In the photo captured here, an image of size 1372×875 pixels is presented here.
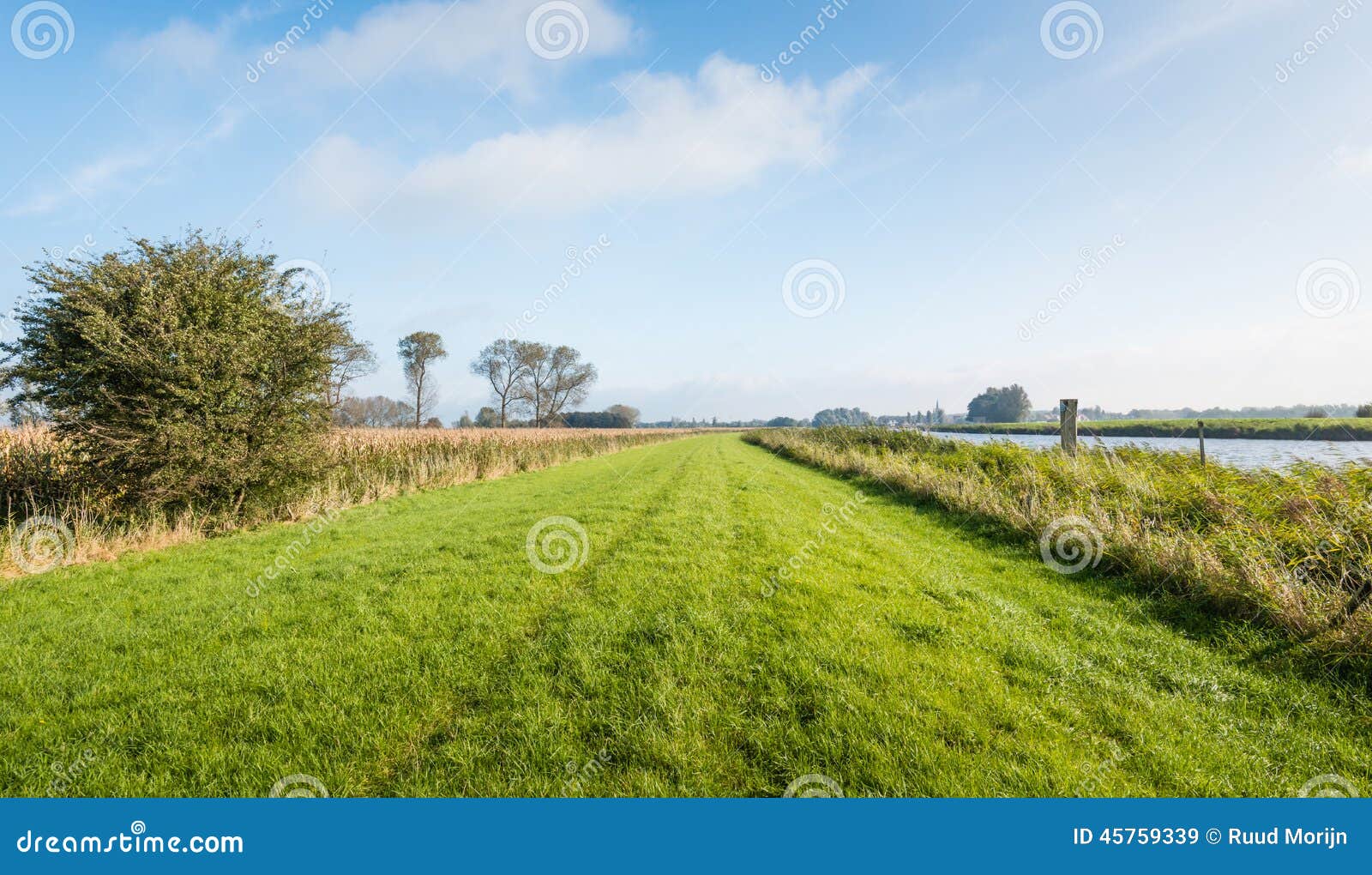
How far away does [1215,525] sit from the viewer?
21.7 ft

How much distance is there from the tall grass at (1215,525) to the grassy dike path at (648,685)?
51cm

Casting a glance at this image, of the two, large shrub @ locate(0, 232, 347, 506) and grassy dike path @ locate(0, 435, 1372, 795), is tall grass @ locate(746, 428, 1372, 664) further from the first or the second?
large shrub @ locate(0, 232, 347, 506)

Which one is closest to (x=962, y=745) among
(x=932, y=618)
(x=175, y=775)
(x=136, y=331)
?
(x=932, y=618)

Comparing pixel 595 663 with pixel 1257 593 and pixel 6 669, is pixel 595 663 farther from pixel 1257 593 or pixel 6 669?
pixel 1257 593

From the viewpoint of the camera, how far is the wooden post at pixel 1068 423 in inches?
467

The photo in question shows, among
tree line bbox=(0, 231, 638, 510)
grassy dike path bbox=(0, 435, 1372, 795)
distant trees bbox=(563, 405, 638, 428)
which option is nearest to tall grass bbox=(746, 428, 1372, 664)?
grassy dike path bbox=(0, 435, 1372, 795)

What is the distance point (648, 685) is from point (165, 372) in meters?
10.8

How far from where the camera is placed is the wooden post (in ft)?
38.9

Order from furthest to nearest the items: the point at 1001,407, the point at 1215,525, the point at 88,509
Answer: the point at 1001,407, the point at 88,509, the point at 1215,525

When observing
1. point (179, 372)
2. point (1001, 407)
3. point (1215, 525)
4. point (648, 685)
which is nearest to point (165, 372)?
point (179, 372)

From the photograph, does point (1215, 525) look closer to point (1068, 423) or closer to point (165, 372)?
point (1068, 423)

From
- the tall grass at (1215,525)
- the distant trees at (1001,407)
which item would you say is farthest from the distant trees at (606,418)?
the tall grass at (1215,525)

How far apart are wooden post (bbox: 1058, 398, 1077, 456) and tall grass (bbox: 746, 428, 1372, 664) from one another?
73cm

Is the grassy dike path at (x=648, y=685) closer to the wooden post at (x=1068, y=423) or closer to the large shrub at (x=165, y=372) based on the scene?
the large shrub at (x=165, y=372)
